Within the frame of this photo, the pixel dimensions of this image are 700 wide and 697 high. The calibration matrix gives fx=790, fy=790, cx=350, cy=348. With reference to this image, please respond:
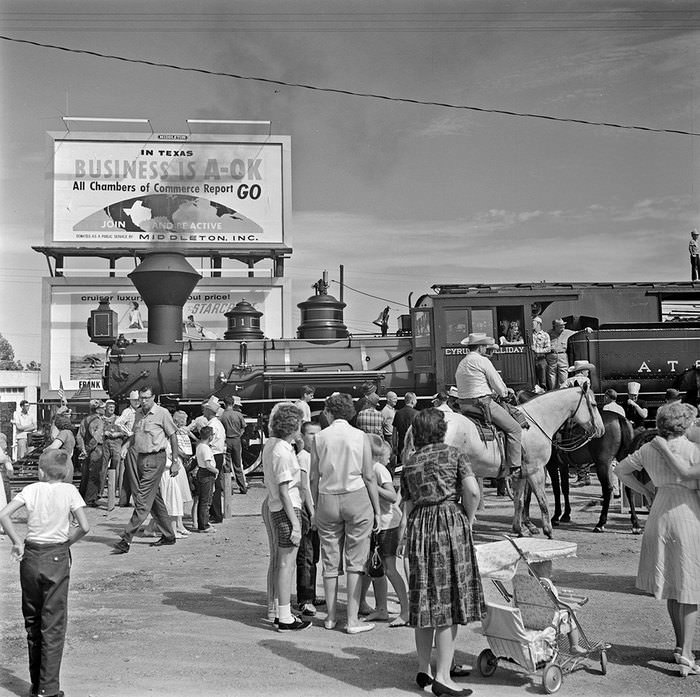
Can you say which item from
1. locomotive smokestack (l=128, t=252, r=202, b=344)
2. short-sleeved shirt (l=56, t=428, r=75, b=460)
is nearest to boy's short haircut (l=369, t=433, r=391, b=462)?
short-sleeved shirt (l=56, t=428, r=75, b=460)

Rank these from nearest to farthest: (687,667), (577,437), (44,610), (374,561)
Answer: (44,610) < (687,667) < (374,561) < (577,437)

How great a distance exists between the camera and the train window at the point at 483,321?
1638 cm

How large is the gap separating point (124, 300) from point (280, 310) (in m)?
6.77

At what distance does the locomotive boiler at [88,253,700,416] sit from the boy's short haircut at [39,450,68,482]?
1212 centimetres

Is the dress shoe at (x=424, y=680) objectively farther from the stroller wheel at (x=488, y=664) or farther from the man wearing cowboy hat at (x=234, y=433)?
the man wearing cowboy hat at (x=234, y=433)

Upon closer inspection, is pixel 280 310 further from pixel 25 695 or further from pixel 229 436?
pixel 25 695

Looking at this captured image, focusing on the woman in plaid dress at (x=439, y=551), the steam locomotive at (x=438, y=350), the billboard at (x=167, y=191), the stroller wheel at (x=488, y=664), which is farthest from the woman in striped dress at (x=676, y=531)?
the billboard at (x=167, y=191)

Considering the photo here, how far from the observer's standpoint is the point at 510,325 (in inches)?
651

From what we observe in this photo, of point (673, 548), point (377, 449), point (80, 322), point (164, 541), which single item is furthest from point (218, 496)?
point (80, 322)

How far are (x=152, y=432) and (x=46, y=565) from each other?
196 inches

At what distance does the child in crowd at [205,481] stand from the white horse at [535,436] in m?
3.60

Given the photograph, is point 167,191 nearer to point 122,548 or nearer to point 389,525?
point 122,548

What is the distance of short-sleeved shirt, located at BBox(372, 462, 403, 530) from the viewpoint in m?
6.42

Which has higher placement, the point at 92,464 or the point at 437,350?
the point at 437,350
